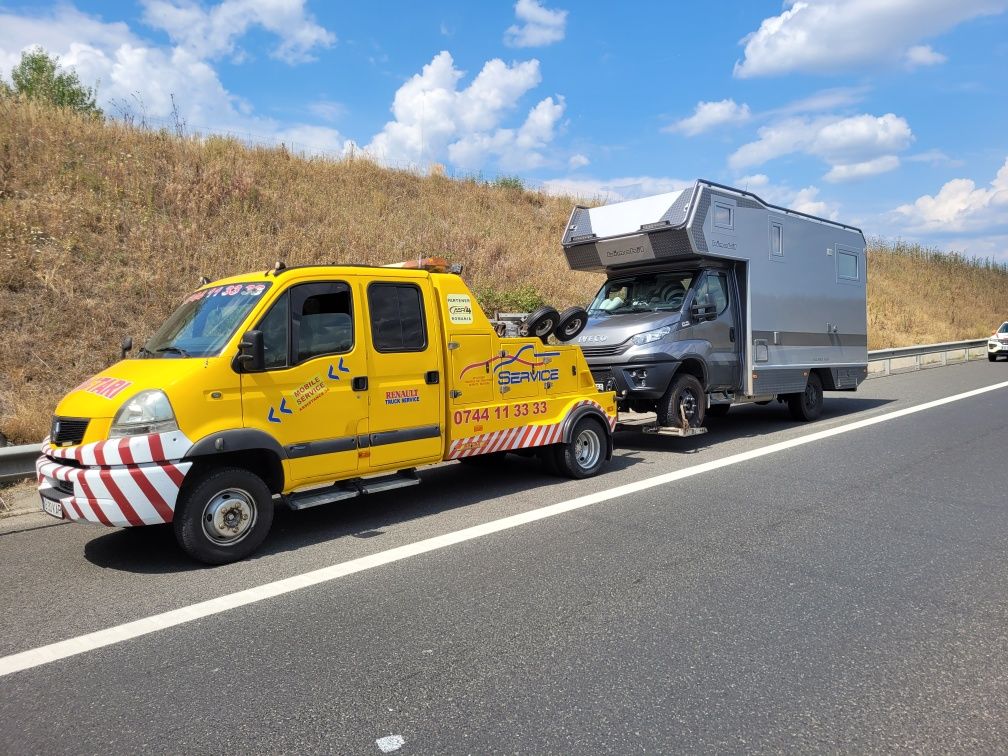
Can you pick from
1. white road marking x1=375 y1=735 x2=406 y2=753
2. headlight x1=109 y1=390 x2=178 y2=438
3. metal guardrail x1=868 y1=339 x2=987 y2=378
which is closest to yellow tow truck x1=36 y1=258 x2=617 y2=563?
headlight x1=109 y1=390 x2=178 y2=438

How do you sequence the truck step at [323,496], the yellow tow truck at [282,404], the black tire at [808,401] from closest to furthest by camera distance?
1. the yellow tow truck at [282,404]
2. the truck step at [323,496]
3. the black tire at [808,401]

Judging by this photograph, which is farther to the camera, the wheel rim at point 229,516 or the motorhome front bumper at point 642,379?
the motorhome front bumper at point 642,379

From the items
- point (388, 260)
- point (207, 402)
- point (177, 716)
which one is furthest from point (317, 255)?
point (177, 716)

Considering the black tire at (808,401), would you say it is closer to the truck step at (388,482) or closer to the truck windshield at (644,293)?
the truck windshield at (644,293)

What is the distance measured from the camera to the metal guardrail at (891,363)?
7070 mm

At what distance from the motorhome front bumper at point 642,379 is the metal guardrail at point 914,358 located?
41.8ft

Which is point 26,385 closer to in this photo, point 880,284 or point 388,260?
point 388,260

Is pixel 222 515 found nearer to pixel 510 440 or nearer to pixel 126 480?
pixel 126 480

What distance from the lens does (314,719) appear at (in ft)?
10.2

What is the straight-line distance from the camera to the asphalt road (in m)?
3.04

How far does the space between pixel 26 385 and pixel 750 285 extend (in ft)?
33.3

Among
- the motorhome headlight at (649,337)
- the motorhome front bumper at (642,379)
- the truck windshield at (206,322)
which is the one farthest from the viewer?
the motorhome headlight at (649,337)

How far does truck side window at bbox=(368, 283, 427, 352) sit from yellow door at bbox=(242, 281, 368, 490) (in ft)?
0.61

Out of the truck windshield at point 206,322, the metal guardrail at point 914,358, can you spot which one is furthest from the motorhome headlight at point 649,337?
the metal guardrail at point 914,358
